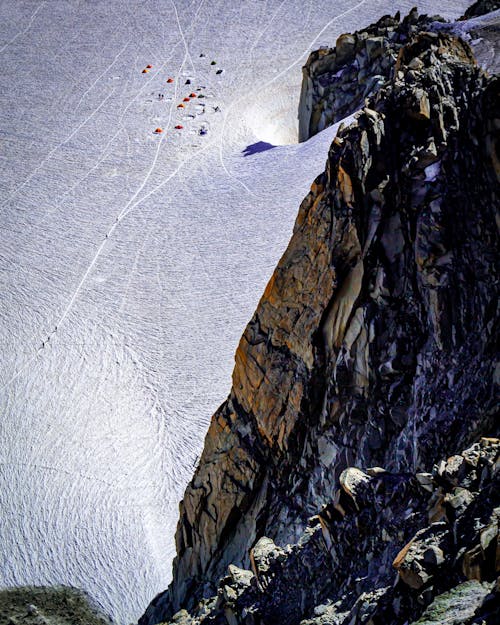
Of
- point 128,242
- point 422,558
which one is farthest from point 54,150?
point 422,558

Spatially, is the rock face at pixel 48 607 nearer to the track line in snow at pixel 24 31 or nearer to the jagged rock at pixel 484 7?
the jagged rock at pixel 484 7

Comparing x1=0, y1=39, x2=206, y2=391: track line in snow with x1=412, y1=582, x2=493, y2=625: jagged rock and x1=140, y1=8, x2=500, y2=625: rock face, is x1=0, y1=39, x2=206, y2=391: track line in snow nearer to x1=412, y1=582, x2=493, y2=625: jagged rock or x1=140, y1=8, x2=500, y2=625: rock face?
x1=140, y1=8, x2=500, y2=625: rock face

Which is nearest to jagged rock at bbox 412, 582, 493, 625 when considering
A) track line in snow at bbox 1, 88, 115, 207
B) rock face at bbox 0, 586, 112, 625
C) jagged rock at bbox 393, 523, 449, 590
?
jagged rock at bbox 393, 523, 449, 590

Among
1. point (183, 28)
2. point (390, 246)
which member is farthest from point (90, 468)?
point (183, 28)

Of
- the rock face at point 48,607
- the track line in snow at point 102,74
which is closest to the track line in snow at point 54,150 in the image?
the track line in snow at point 102,74

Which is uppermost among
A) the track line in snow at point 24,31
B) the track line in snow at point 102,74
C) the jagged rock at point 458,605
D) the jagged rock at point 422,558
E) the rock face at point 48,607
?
the track line in snow at point 24,31
